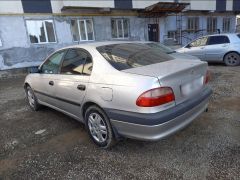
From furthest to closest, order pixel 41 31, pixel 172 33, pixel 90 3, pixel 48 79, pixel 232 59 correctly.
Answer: pixel 172 33 → pixel 90 3 → pixel 41 31 → pixel 232 59 → pixel 48 79

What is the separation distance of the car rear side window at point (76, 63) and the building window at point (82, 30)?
33.4 feet

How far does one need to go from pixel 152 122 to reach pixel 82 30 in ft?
40.0

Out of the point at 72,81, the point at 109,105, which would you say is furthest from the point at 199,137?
the point at 72,81

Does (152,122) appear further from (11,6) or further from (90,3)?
(90,3)

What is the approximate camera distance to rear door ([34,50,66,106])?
3.88 m

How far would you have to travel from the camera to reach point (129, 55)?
3090 mm

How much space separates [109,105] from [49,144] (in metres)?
1.42

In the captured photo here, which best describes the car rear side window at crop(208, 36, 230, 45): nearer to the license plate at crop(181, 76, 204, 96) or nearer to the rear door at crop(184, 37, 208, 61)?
the rear door at crop(184, 37, 208, 61)

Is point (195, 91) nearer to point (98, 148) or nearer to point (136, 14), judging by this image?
point (98, 148)

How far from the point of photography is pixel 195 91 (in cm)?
293

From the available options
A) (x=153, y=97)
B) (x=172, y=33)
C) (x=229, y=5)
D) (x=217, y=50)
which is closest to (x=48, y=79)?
(x=153, y=97)

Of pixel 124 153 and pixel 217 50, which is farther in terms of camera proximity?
pixel 217 50

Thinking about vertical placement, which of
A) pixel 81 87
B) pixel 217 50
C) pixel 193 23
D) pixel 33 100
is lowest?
pixel 33 100

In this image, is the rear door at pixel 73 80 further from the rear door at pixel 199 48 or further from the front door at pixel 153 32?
the front door at pixel 153 32
